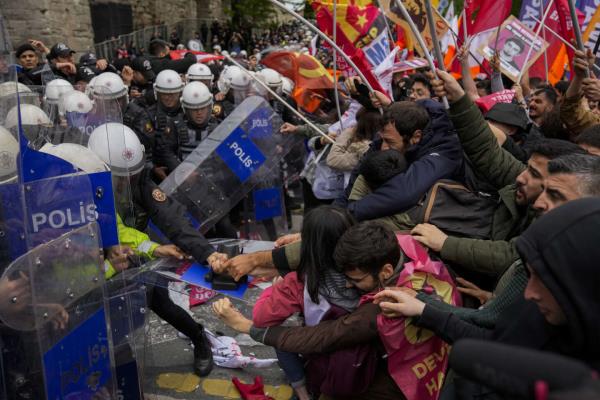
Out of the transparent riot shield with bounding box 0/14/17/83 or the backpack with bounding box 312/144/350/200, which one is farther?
the backpack with bounding box 312/144/350/200

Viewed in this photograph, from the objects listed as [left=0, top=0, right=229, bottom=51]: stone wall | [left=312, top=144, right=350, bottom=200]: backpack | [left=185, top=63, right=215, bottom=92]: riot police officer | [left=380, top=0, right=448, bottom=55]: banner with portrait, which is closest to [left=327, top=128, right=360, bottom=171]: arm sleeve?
[left=312, top=144, right=350, bottom=200]: backpack

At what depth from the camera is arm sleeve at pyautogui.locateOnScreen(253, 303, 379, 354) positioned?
2.15 metres

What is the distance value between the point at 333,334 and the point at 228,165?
9.40 ft

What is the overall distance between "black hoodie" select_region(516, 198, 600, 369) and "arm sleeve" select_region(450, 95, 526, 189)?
4.89 feet

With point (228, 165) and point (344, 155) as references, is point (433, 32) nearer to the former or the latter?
point (344, 155)

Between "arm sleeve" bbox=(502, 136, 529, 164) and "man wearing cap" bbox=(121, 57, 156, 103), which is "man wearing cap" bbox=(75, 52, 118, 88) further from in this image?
"arm sleeve" bbox=(502, 136, 529, 164)

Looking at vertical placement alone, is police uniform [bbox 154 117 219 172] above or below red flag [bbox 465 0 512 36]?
below

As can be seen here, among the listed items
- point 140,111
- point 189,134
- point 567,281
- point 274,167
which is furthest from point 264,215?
point 567,281

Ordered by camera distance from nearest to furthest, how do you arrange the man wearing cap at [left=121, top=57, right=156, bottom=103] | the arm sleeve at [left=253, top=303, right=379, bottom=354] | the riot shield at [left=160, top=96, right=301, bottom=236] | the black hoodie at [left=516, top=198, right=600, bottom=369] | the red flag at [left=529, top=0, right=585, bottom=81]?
the black hoodie at [left=516, top=198, right=600, bottom=369], the arm sleeve at [left=253, top=303, right=379, bottom=354], the riot shield at [left=160, top=96, right=301, bottom=236], the red flag at [left=529, top=0, right=585, bottom=81], the man wearing cap at [left=121, top=57, right=156, bottom=103]

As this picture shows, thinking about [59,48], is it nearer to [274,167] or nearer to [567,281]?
[274,167]

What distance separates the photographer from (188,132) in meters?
5.45

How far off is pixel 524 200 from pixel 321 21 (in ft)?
11.4

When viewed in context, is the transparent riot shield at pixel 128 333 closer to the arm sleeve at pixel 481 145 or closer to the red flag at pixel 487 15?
the arm sleeve at pixel 481 145

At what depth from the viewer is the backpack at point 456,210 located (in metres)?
2.58
